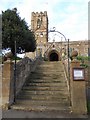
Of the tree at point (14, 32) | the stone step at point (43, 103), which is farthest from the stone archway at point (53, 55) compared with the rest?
the stone step at point (43, 103)

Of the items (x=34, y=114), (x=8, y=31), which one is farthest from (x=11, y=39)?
(x=34, y=114)

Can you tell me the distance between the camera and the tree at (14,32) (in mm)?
31555

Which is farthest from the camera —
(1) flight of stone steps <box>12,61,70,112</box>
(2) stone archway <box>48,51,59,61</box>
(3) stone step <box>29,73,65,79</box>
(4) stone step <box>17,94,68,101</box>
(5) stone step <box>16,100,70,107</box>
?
(2) stone archway <box>48,51,59,61</box>

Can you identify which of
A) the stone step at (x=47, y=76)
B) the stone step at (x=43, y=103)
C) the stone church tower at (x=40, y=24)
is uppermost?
the stone church tower at (x=40, y=24)

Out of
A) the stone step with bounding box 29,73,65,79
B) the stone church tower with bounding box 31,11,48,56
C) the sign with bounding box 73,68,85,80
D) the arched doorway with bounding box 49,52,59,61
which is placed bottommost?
the stone step with bounding box 29,73,65,79

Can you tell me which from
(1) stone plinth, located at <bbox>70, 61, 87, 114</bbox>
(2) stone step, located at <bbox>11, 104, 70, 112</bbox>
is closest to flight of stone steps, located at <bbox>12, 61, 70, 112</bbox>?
(2) stone step, located at <bbox>11, 104, 70, 112</bbox>

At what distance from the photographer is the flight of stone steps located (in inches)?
487

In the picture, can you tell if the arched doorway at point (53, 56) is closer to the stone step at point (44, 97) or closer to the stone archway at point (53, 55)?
the stone archway at point (53, 55)

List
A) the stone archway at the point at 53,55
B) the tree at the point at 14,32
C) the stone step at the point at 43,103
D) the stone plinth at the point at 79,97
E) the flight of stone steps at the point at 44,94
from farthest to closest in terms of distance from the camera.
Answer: the stone archway at the point at 53,55 < the tree at the point at 14,32 < the stone step at the point at 43,103 < the flight of stone steps at the point at 44,94 < the stone plinth at the point at 79,97

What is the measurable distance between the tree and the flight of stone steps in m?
14.0

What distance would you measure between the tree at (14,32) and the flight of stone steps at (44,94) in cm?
1398

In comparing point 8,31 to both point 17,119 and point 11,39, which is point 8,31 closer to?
point 11,39

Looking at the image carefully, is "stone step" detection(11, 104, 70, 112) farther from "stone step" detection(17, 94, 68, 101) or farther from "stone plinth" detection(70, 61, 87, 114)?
"stone step" detection(17, 94, 68, 101)

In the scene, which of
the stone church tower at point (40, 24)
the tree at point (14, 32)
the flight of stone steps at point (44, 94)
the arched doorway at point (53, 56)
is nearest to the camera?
the flight of stone steps at point (44, 94)
